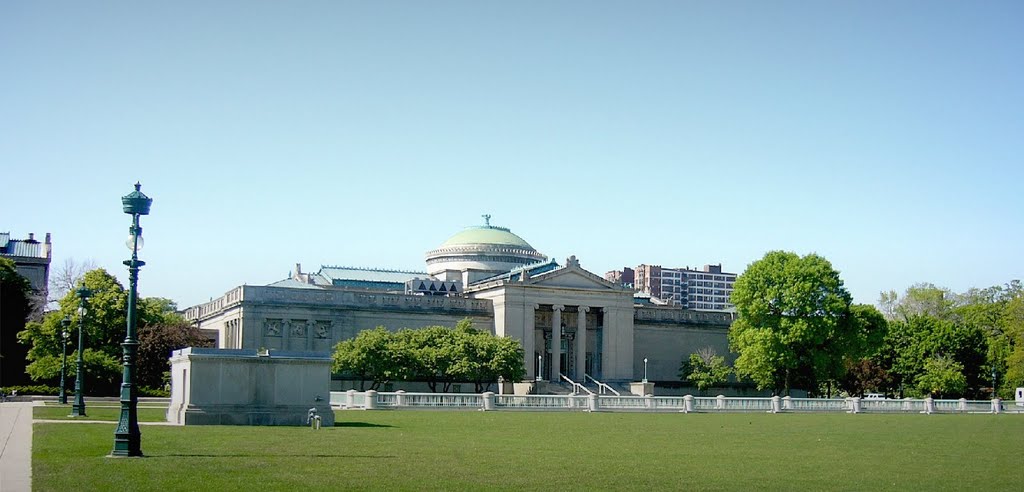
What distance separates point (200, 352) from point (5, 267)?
224 feet

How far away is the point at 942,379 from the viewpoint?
11056cm

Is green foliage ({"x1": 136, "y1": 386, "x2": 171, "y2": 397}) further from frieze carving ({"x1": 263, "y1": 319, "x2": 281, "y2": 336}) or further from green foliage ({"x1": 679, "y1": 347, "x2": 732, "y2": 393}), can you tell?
green foliage ({"x1": 679, "y1": 347, "x2": 732, "y2": 393})

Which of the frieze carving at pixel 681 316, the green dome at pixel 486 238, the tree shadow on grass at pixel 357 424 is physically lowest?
the tree shadow on grass at pixel 357 424

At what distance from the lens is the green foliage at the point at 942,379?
363 ft

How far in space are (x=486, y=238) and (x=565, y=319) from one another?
48.9 feet

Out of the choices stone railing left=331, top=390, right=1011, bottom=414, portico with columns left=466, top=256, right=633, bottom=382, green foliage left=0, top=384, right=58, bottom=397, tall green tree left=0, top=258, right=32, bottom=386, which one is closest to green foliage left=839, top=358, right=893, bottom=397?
stone railing left=331, top=390, right=1011, bottom=414

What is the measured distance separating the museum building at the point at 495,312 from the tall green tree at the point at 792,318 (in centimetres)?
2171

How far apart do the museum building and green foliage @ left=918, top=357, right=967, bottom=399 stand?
28.0 meters

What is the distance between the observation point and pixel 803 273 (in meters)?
104

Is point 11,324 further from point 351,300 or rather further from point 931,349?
point 931,349

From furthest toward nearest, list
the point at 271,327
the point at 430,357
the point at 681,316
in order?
the point at 681,316 → the point at 271,327 → the point at 430,357

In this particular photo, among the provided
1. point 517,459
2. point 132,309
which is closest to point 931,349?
point 517,459

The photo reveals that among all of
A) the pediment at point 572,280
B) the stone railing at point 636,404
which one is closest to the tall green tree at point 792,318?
the stone railing at point 636,404

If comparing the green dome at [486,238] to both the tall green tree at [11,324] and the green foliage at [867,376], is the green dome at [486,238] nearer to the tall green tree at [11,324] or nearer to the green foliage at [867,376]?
the green foliage at [867,376]
